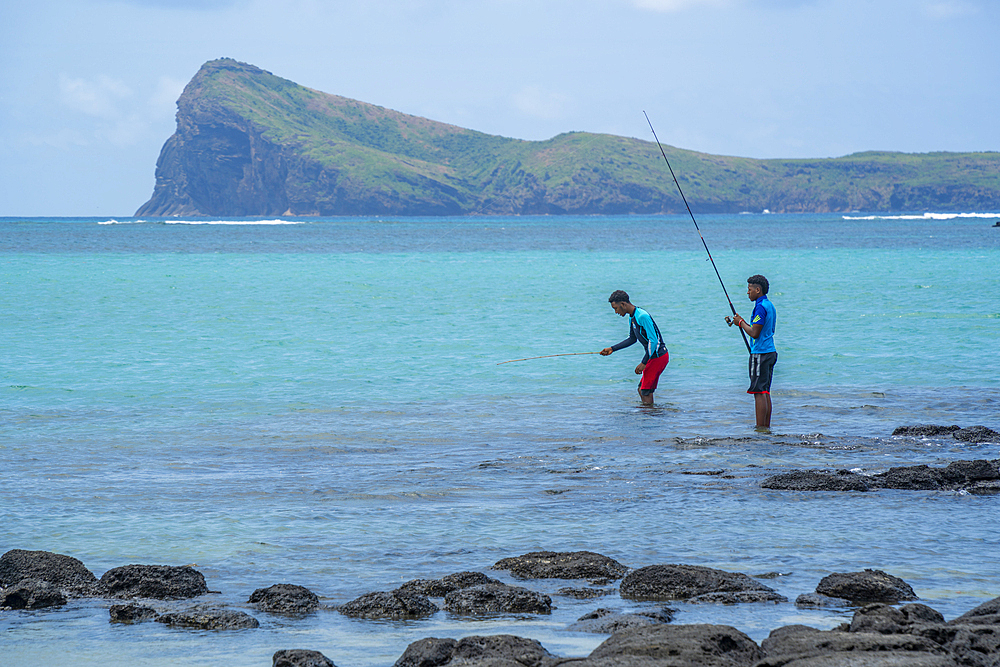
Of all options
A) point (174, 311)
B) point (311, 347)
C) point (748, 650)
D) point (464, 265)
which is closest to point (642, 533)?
point (748, 650)

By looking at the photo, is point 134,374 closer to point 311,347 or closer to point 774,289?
point 311,347

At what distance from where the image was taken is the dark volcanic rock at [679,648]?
15.6 feet

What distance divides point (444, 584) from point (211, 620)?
1458 mm

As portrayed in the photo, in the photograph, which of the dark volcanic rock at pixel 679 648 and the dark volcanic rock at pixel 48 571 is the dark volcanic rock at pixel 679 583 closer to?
the dark volcanic rock at pixel 679 648

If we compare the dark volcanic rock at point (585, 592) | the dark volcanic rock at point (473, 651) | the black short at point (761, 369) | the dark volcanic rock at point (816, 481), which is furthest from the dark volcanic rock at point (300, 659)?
the black short at point (761, 369)

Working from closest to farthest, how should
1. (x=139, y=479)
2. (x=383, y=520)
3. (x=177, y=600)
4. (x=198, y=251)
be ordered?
(x=177, y=600), (x=383, y=520), (x=139, y=479), (x=198, y=251)

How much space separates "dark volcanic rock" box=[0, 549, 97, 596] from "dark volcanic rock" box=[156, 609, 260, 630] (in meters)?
A: 0.87

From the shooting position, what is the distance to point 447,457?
11320 mm

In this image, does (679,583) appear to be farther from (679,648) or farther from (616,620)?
(679,648)

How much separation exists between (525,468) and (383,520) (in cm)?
238

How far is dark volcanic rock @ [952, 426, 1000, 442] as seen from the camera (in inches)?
458

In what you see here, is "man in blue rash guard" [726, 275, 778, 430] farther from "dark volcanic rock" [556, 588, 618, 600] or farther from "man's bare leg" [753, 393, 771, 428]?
"dark volcanic rock" [556, 588, 618, 600]

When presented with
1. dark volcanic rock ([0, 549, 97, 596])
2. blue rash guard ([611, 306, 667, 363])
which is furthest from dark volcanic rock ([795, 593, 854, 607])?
blue rash guard ([611, 306, 667, 363])

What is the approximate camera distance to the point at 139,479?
10.3 m
